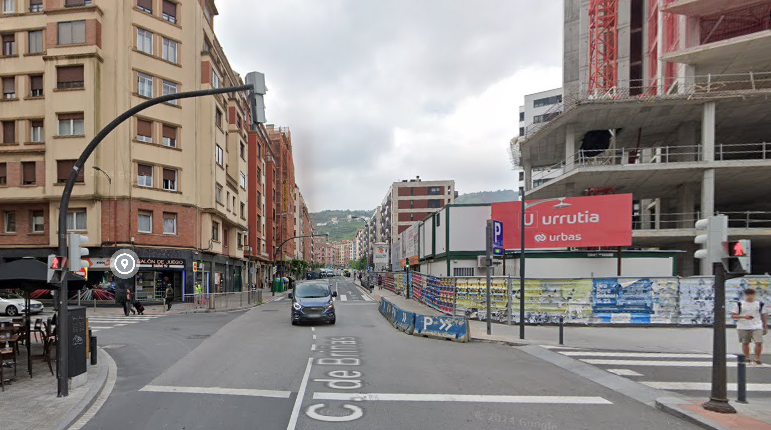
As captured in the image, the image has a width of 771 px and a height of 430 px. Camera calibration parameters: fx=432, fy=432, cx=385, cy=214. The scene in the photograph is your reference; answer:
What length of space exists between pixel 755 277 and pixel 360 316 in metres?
16.3

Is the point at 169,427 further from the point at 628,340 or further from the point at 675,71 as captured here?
the point at 675,71

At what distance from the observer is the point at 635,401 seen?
7.36 meters

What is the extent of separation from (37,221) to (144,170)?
25.6 ft

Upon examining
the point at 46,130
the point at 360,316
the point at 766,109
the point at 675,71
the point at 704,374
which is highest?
the point at 675,71

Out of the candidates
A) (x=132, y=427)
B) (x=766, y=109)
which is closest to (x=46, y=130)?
(x=132, y=427)

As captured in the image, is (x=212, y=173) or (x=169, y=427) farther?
(x=212, y=173)

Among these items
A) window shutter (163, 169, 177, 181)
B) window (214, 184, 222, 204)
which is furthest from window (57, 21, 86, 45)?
window (214, 184, 222, 204)

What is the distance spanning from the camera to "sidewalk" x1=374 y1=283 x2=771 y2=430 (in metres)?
6.30

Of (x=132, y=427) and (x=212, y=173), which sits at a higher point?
(x=212, y=173)

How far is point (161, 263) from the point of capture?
1121 inches

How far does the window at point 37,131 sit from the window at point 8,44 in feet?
17.0

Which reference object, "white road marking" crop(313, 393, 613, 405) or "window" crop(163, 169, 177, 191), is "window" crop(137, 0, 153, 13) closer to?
"window" crop(163, 169, 177, 191)

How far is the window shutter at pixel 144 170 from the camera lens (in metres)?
28.6

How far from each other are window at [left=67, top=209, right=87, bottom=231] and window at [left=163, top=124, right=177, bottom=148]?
6.70 metres
